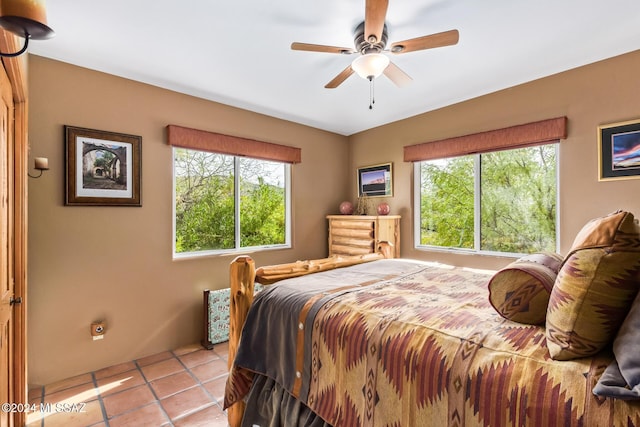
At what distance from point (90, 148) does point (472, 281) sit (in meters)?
3.11

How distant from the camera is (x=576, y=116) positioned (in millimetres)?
2568

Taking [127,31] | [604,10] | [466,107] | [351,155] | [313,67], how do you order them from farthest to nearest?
1. [351,155]
2. [466,107]
3. [313,67]
4. [127,31]
5. [604,10]

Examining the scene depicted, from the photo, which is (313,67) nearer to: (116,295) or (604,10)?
(604,10)

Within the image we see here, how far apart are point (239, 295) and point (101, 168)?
6.04 feet

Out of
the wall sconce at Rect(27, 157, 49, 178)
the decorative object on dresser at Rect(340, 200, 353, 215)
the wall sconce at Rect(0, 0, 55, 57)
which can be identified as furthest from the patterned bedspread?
Answer: the decorative object on dresser at Rect(340, 200, 353, 215)

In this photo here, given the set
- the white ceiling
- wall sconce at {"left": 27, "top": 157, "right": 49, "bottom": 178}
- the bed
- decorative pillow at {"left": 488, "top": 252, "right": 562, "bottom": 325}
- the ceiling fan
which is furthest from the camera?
wall sconce at {"left": 27, "top": 157, "right": 49, "bottom": 178}

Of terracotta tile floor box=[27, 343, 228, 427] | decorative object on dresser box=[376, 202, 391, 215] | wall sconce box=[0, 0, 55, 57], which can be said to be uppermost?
wall sconce box=[0, 0, 55, 57]

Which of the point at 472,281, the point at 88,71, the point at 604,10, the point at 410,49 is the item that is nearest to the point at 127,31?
the point at 88,71

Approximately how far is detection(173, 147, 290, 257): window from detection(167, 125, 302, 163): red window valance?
13 cm

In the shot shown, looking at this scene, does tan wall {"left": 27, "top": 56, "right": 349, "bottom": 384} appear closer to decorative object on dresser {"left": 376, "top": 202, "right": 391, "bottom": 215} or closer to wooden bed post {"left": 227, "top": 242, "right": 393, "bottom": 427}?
wooden bed post {"left": 227, "top": 242, "right": 393, "bottom": 427}

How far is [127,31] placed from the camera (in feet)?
6.78

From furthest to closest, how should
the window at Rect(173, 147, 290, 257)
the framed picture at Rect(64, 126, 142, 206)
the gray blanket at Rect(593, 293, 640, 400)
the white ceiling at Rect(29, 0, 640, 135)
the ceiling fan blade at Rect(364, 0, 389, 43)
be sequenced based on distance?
the window at Rect(173, 147, 290, 257) < the framed picture at Rect(64, 126, 142, 206) < the white ceiling at Rect(29, 0, 640, 135) < the ceiling fan blade at Rect(364, 0, 389, 43) < the gray blanket at Rect(593, 293, 640, 400)

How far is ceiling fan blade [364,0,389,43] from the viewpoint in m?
1.54

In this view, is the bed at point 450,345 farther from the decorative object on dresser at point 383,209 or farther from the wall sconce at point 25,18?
the decorative object on dresser at point 383,209
